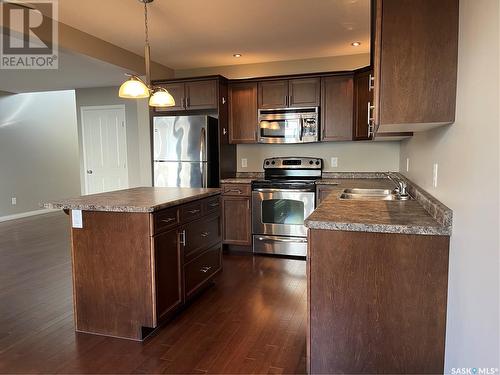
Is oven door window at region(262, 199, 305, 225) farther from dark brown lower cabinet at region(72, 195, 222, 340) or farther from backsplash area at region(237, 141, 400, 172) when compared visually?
dark brown lower cabinet at region(72, 195, 222, 340)

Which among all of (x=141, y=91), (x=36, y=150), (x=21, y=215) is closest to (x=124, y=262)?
(x=141, y=91)

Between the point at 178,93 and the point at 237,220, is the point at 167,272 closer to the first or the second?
the point at 237,220

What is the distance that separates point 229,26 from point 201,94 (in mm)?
1163

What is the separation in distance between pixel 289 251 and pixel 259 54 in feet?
8.22

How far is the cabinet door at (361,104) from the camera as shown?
407 centimetres

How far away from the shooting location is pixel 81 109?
20.9 feet

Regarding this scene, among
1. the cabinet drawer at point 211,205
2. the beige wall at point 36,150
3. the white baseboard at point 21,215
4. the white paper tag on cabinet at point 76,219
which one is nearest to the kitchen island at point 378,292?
the cabinet drawer at point 211,205

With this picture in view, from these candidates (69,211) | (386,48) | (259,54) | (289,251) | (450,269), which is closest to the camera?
(450,269)

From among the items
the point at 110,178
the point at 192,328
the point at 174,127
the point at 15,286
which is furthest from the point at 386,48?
the point at 110,178

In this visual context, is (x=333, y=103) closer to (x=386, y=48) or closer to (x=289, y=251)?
(x=289, y=251)

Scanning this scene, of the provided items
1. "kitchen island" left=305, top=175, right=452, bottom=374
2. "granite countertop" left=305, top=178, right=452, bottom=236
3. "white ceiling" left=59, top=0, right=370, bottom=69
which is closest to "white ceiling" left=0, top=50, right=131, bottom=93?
"white ceiling" left=59, top=0, right=370, bottom=69

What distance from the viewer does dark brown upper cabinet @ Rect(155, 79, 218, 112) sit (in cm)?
454

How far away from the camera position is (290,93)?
4465 millimetres

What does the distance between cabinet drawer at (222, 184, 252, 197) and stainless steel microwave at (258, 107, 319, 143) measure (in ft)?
2.19
